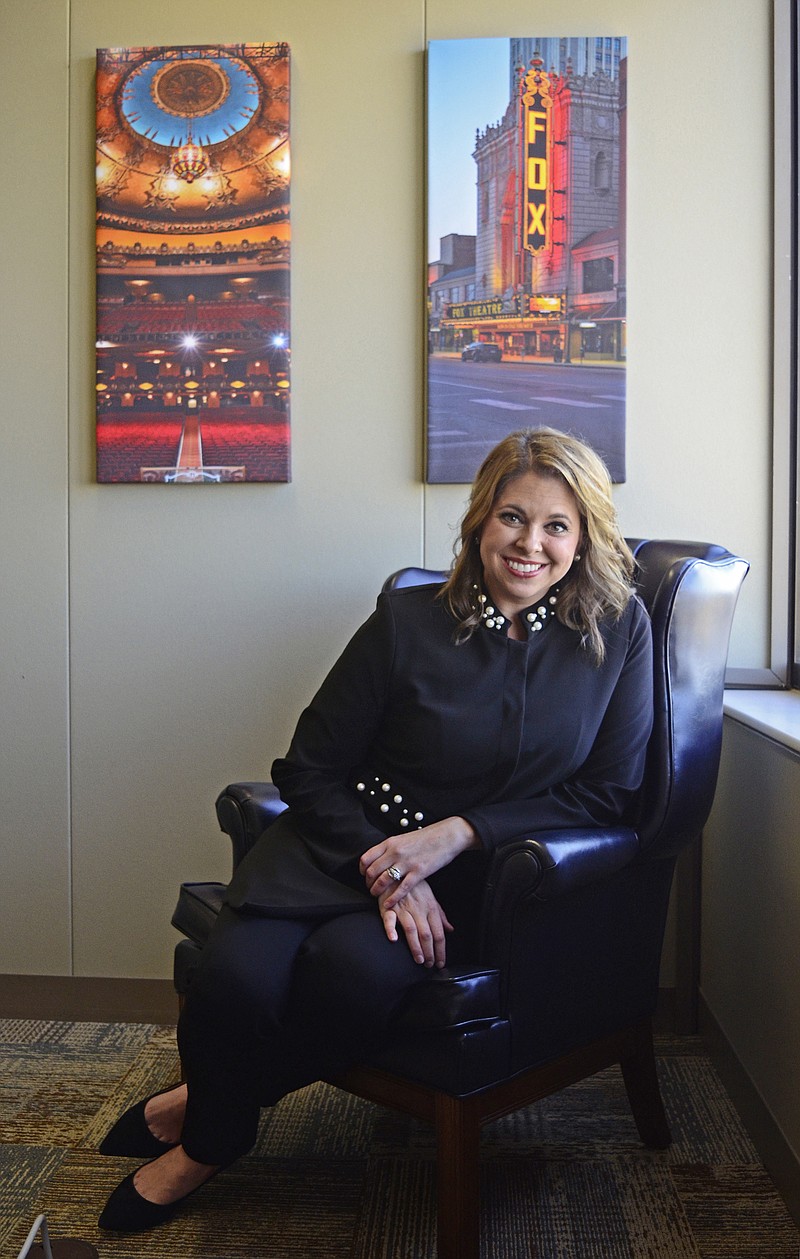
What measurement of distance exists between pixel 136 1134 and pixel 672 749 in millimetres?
1190

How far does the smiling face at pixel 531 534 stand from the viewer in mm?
1960

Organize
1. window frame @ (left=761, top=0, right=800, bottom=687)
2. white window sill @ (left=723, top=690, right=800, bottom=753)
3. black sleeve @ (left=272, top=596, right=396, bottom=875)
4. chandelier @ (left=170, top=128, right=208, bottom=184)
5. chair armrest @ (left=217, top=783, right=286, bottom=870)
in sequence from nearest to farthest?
black sleeve @ (left=272, top=596, right=396, bottom=875) < white window sill @ (left=723, top=690, right=800, bottom=753) < chair armrest @ (left=217, top=783, right=286, bottom=870) < window frame @ (left=761, top=0, right=800, bottom=687) < chandelier @ (left=170, top=128, right=208, bottom=184)

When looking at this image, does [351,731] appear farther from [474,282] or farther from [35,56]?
[35,56]

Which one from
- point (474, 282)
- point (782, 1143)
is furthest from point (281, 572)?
point (782, 1143)

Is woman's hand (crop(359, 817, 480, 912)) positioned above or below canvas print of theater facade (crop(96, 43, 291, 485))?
below

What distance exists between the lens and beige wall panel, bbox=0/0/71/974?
273 centimetres

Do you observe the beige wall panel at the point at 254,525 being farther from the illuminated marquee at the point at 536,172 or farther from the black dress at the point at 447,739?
the black dress at the point at 447,739

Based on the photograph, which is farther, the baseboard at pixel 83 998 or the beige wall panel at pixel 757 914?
the baseboard at pixel 83 998

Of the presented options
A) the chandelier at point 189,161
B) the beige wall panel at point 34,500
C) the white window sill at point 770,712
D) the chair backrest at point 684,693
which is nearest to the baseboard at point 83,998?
the beige wall panel at point 34,500

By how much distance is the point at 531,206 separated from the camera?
2.63 m

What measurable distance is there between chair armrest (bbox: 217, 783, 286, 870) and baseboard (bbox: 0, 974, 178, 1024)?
31.0 inches

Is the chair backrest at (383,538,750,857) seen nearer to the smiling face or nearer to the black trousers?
the smiling face

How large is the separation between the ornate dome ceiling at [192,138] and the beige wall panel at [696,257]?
463 millimetres

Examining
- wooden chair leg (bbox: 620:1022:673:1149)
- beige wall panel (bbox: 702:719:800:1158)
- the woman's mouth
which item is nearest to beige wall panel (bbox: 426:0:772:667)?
beige wall panel (bbox: 702:719:800:1158)
